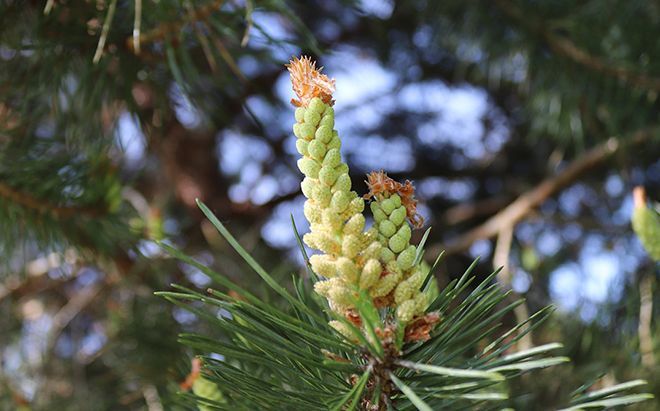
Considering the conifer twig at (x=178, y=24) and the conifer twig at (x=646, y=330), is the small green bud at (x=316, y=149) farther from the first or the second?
the conifer twig at (x=646, y=330)

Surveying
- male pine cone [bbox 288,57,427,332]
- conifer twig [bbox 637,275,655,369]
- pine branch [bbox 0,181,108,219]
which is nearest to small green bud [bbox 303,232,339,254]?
male pine cone [bbox 288,57,427,332]

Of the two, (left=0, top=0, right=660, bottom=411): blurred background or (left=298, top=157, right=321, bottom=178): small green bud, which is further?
(left=0, top=0, right=660, bottom=411): blurred background

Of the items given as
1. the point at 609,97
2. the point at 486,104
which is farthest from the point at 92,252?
the point at 486,104

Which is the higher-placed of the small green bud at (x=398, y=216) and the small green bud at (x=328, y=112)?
the small green bud at (x=328, y=112)

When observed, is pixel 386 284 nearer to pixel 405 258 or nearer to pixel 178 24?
pixel 405 258

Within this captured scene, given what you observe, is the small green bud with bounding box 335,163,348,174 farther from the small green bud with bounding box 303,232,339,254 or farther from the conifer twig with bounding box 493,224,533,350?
the conifer twig with bounding box 493,224,533,350

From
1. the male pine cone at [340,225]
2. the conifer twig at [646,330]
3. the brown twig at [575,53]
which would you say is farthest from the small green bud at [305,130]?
the brown twig at [575,53]

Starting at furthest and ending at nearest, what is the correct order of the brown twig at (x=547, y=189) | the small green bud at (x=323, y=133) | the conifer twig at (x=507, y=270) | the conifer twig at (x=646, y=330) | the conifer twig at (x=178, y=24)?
the brown twig at (x=547, y=189)
the conifer twig at (x=507, y=270)
the conifer twig at (x=646, y=330)
the conifer twig at (x=178, y=24)
the small green bud at (x=323, y=133)
